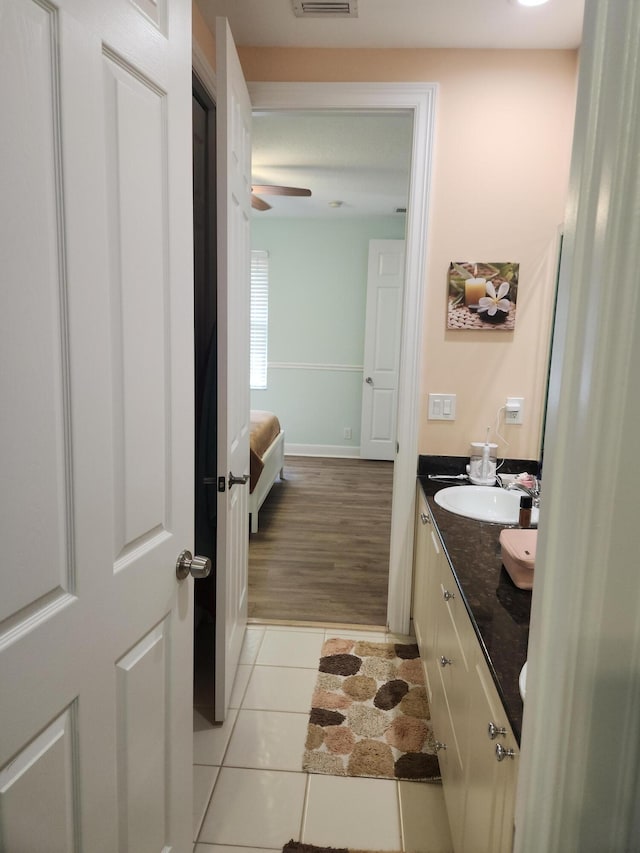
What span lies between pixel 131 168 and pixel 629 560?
3.18 ft

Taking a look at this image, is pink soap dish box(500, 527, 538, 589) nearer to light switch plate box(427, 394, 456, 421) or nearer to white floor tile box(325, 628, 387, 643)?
light switch plate box(427, 394, 456, 421)

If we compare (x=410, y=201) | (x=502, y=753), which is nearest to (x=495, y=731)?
(x=502, y=753)

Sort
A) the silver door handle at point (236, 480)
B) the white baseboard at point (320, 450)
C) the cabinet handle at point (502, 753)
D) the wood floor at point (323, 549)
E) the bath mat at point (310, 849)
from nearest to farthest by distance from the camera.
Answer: the cabinet handle at point (502, 753), the bath mat at point (310, 849), the silver door handle at point (236, 480), the wood floor at point (323, 549), the white baseboard at point (320, 450)

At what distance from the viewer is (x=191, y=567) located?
1271 millimetres

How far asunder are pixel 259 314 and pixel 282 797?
545 centimetres

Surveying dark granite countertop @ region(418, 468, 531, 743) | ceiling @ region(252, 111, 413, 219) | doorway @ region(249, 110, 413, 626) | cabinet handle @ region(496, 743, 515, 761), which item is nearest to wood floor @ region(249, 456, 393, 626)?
doorway @ region(249, 110, 413, 626)

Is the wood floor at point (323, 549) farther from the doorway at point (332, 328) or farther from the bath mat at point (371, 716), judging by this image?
the bath mat at point (371, 716)

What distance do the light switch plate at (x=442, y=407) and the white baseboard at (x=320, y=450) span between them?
13.3ft

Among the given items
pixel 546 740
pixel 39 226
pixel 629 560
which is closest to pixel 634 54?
pixel 629 560

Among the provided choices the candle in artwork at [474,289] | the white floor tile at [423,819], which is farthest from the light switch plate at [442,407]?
the white floor tile at [423,819]

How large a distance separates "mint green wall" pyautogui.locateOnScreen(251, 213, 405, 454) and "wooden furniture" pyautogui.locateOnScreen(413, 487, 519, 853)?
449 centimetres

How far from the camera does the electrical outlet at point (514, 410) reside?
2.55 meters

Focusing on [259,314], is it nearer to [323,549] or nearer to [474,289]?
[323,549]

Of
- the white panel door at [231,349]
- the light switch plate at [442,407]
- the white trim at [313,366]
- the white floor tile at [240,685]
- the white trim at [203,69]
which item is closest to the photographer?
the white panel door at [231,349]
